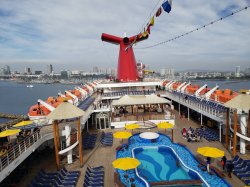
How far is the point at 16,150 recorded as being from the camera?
10.6 m

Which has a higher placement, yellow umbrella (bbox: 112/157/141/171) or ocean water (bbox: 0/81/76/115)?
yellow umbrella (bbox: 112/157/141/171)

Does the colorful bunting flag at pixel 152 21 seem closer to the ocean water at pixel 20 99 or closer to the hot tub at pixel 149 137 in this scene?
the hot tub at pixel 149 137

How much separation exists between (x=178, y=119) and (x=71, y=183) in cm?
1562

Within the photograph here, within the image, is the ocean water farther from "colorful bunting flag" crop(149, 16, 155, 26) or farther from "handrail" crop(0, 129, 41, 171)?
"colorful bunting flag" crop(149, 16, 155, 26)

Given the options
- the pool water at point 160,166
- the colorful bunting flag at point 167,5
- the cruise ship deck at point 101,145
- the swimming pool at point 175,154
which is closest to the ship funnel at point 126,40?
the cruise ship deck at point 101,145

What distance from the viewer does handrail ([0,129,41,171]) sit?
9.26 meters

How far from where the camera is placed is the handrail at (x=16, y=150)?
30.4ft

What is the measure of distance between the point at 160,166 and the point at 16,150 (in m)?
8.21

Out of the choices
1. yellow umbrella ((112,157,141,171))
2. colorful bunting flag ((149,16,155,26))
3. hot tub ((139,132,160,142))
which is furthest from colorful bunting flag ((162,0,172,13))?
hot tub ((139,132,160,142))

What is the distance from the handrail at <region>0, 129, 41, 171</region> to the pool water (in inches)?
240

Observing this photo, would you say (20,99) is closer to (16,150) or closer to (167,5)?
(16,150)

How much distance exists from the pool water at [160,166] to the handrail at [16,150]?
6.09m

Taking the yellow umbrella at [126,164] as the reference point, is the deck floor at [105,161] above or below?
below

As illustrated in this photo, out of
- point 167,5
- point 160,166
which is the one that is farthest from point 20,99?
point 167,5
